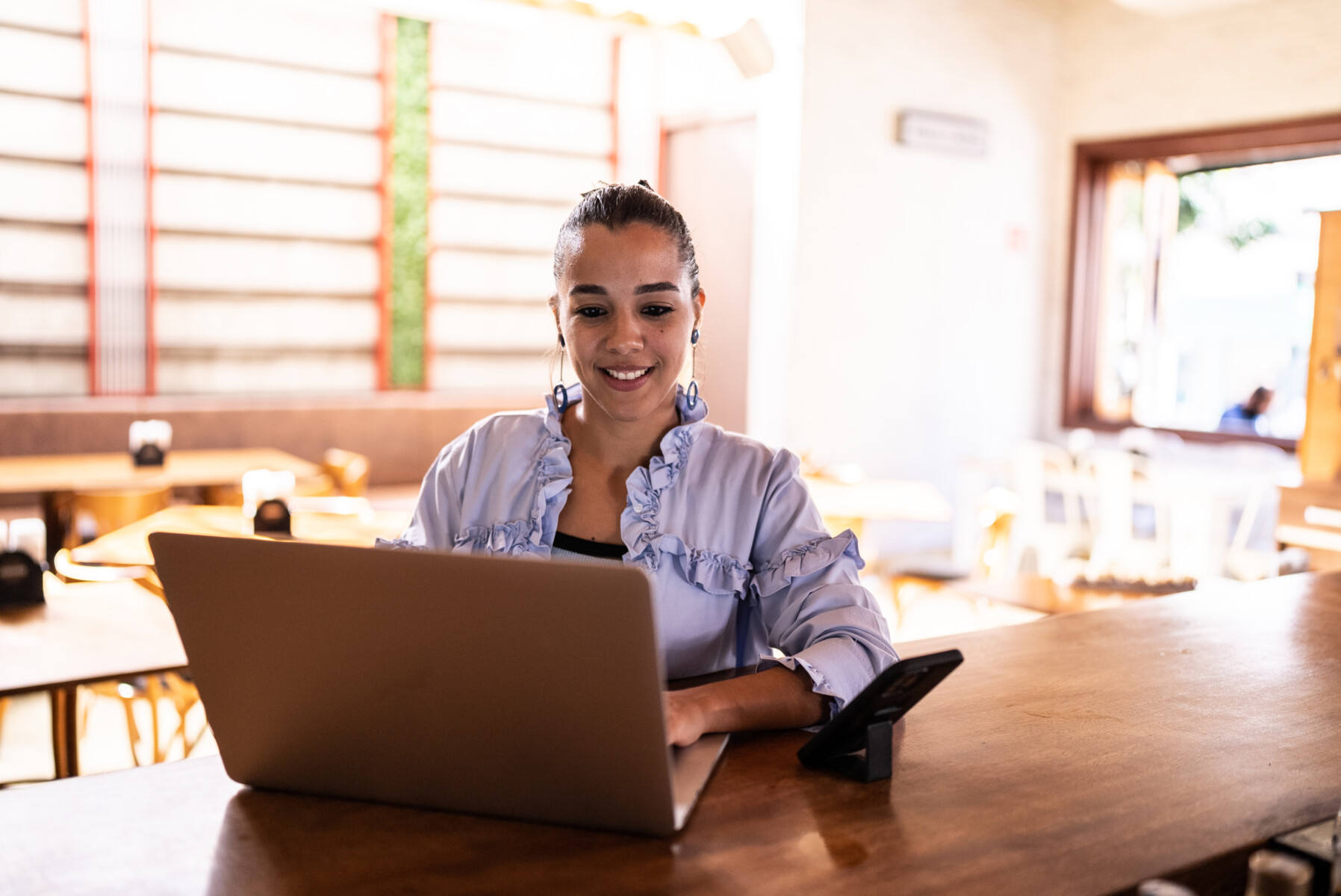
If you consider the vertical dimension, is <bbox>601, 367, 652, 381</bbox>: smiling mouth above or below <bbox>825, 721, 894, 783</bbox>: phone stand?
above

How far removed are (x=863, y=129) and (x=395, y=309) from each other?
11.7 feet

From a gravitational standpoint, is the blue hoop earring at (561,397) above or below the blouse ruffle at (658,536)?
above

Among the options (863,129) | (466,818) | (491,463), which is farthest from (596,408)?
(863,129)

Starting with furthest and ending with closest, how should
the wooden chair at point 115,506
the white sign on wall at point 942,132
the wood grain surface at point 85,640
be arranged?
the white sign on wall at point 942,132 → the wooden chair at point 115,506 → the wood grain surface at point 85,640

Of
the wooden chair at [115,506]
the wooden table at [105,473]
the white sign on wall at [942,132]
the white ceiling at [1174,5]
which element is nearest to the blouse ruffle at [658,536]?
the wooden chair at [115,506]

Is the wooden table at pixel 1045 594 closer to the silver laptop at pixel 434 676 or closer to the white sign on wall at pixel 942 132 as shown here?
the silver laptop at pixel 434 676

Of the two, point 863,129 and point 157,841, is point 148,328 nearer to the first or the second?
point 863,129

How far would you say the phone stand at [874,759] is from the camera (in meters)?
1.22

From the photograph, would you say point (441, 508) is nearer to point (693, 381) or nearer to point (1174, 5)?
point (693, 381)

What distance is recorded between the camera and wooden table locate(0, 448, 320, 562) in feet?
15.8

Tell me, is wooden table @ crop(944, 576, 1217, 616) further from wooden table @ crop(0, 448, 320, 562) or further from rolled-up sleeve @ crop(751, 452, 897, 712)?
wooden table @ crop(0, 448, 320, 562)

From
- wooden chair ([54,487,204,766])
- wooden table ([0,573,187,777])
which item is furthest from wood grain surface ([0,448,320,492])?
wooden table ([0,573,187,777])

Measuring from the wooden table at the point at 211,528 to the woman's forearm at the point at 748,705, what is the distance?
7.16 feet

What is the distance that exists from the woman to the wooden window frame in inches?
248
